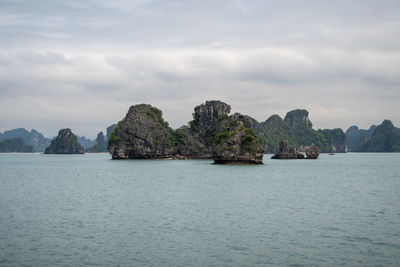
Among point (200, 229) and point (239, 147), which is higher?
point (239, 147)

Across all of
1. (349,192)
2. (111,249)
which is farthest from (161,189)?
(111,249)

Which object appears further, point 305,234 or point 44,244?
point 305,234

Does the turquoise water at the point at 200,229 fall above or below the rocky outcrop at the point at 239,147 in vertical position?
below

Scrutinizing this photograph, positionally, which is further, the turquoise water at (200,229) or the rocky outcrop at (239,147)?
the rocky outcrop at (239,147)

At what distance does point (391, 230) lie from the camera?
32.3 m

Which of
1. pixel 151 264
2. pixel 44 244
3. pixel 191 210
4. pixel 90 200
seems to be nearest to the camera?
pixel 151 264

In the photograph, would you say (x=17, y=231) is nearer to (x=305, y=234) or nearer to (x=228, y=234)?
(x=228, y=234)

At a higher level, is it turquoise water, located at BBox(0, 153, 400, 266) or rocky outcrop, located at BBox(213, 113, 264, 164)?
rocky outcrop, located at BBox(213, 113, 264, 164)

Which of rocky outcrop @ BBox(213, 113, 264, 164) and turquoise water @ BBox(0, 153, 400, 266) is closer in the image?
turquoise water @ BBox(0, 153, 400, 266)

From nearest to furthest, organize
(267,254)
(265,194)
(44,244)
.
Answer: (267,254)
(44,244)
(265,194)

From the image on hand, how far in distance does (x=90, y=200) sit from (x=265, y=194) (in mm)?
23907

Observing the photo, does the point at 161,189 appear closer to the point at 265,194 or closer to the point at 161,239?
the point at 265,194

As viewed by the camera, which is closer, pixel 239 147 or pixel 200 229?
pixel 200 229

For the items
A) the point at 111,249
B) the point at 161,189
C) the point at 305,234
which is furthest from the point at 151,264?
the point at 161,189
